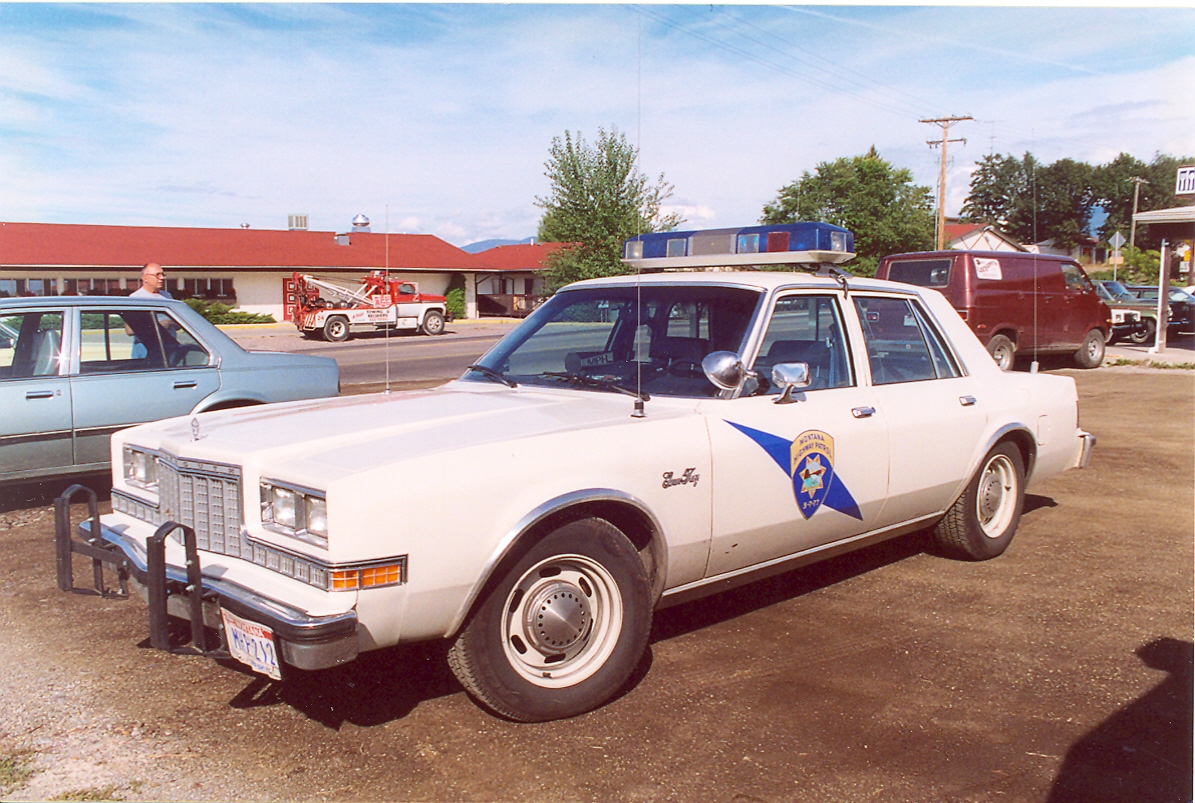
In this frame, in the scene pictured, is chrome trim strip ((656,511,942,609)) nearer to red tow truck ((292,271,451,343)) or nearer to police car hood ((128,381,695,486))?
police car hood ((128,381,695,486))

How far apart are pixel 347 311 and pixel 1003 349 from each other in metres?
18.7

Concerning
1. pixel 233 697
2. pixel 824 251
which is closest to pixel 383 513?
pixel 233 697

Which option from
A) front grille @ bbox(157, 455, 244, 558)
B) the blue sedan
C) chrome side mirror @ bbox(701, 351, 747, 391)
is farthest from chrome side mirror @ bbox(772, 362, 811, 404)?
the blue sedan

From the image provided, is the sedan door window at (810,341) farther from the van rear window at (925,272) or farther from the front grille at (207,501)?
the van rear window at (925,272)

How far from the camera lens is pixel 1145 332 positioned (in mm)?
23969

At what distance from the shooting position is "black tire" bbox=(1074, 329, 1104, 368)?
17469 millimetres

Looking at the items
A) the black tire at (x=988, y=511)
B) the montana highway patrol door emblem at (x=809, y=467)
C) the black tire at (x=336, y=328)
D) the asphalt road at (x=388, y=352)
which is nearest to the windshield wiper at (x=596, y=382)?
the montana highway patrol door emblem at (x=809, y=467)

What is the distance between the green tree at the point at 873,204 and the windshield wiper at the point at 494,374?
19769mm

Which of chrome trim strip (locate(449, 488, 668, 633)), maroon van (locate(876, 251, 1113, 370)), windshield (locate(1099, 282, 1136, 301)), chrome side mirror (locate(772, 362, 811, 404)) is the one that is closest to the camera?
chrome trim strip (locate(449, 488, 668, 633))

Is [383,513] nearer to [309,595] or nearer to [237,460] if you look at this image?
[309,595]

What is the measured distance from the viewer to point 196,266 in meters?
37.1

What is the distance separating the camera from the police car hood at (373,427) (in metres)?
3.13

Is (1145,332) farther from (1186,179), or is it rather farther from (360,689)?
(360,689)

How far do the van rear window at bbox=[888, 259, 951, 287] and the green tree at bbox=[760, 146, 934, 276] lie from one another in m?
8.20
